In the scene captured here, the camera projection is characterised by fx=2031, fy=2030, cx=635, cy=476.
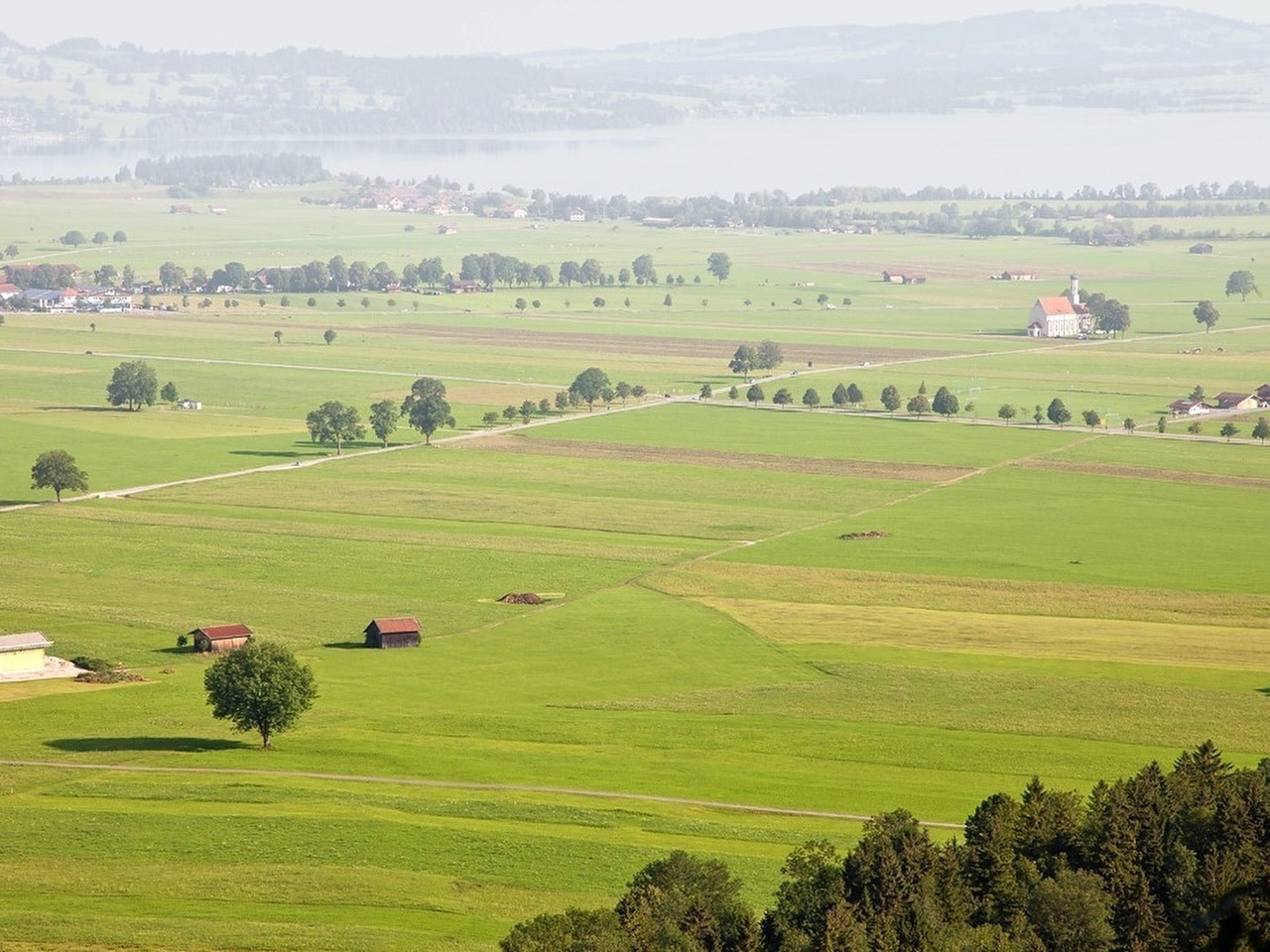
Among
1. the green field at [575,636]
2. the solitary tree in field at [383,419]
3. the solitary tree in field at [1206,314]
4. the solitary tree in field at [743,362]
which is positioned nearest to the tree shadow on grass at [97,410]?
the green field at [575,636]

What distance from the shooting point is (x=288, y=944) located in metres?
42.3

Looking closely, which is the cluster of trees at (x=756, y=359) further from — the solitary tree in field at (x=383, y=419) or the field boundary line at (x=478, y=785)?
the field boundary line at (x=478, y=785)

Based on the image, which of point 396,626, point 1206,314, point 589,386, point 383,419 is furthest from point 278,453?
point 1206,314

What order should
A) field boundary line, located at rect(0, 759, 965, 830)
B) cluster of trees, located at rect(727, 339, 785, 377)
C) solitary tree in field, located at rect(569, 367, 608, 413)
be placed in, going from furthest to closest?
cluster of trees, located at rect(727, 339, 785, 377) < solitary tree in field, located at rect(569, 367, 608, 413) < field boundary line, located at rect(0, 759, 965, 830)

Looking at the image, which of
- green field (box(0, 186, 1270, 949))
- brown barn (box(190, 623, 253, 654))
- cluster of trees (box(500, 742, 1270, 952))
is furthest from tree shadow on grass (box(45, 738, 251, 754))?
cluster of trees (box(500, 742, 1270, 952))

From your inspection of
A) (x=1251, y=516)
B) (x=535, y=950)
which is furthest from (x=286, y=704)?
(x=1251, y=516)

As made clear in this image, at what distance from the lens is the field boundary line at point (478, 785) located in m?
52.1

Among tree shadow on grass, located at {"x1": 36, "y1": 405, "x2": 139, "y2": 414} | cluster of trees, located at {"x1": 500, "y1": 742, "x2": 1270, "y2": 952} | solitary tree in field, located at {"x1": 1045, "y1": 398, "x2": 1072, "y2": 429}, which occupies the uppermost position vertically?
solitary tree in field, located at {"x1": 1045, "y1": 398, "x2": 1072, "y2": 429}

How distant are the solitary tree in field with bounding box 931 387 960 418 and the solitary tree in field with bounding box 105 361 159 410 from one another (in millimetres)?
52902

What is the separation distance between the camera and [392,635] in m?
72.6

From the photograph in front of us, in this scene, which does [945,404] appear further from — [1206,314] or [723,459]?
[1206,314]

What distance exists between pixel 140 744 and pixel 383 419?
64.2 metres

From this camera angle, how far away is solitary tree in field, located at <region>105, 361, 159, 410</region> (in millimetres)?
137375

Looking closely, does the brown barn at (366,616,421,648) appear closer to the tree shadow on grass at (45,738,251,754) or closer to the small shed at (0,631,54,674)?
the small shed at (0,631,54,674)
